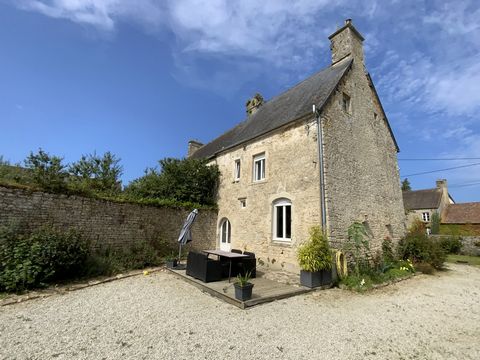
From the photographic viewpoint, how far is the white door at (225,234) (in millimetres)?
12250

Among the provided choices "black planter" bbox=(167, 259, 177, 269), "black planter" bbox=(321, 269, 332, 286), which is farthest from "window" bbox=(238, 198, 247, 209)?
"black planter" bbox=(321, 269, 332, 286)

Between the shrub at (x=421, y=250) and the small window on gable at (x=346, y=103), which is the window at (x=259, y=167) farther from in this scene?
the shrub at (x=421, y=250)

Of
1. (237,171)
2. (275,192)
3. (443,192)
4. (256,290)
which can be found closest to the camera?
(256,290)

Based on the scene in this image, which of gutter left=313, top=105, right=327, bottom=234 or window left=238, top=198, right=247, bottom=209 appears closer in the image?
gutter left=313, top=105, right=327, bottom=234

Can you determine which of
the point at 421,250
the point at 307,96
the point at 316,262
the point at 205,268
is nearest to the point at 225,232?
the point at 205,268

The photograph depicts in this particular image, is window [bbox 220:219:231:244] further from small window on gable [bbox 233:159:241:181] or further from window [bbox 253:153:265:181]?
window [bbox 253:153:265:181]

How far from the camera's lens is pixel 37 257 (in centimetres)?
646

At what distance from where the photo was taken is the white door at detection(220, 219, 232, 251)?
40.2ft

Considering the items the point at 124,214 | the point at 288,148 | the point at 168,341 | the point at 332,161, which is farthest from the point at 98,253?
the point at 332,161

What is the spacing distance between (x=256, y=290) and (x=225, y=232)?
6295 mm

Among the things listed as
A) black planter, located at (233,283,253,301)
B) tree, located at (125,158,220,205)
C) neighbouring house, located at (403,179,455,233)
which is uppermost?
neighbouring house, located at (403,179,455,233)

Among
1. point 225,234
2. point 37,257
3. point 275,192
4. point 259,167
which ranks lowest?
point 37,257

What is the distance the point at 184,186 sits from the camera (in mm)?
12516

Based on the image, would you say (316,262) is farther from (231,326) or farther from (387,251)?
(387,251)
